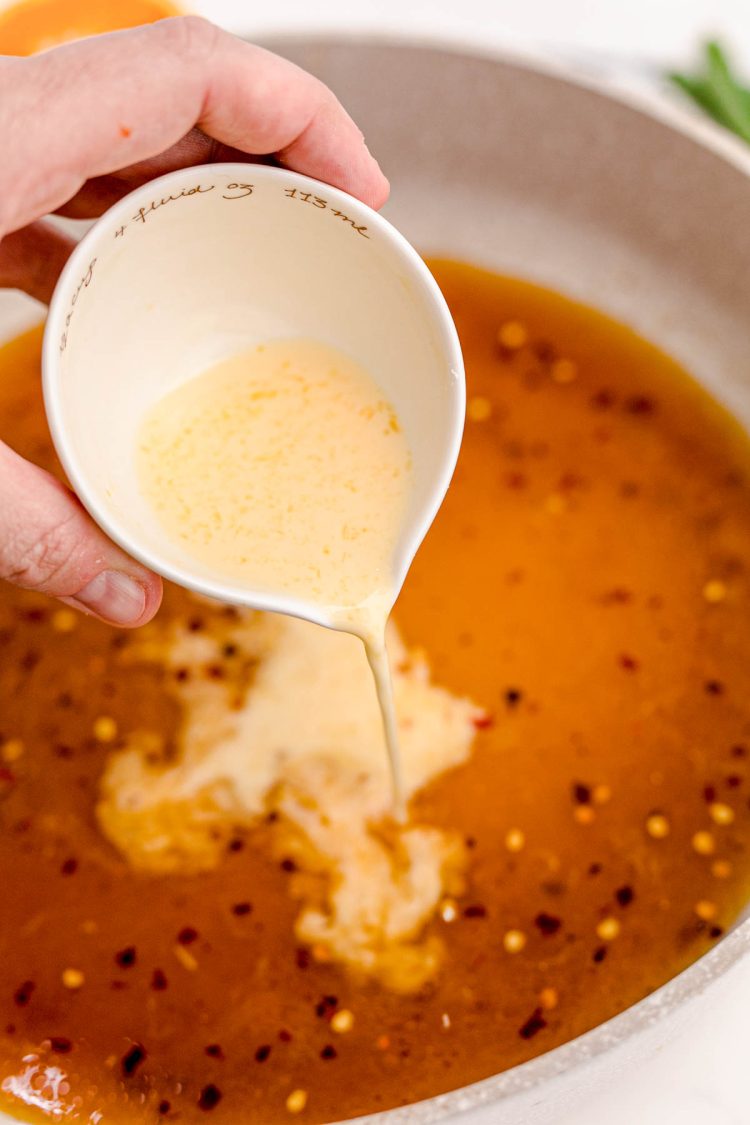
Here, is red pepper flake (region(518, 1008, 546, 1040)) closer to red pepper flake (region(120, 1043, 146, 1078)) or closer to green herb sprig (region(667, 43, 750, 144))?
red pepper flake (region(120, 1043, 146, 1078))

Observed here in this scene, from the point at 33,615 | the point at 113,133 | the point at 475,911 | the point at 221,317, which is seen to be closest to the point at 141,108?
the point at 113,133

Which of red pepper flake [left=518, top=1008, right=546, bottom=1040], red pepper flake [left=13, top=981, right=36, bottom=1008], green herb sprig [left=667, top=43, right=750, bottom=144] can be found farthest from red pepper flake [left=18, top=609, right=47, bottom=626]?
green herb sprig [left=667, top=43, right=750, bottom=144]

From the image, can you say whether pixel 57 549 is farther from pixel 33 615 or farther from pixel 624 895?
pixel 624 895

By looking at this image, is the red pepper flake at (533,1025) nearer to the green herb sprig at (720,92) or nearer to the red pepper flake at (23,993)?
the red pepper flake at (23,993)

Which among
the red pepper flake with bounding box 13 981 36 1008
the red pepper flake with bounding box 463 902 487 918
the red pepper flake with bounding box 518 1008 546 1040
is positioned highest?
the red pepper flake with bounding box 463 902 487 918

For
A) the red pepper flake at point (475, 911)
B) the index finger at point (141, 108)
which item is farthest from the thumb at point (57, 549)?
the red pepper flake at point (475, 911)
